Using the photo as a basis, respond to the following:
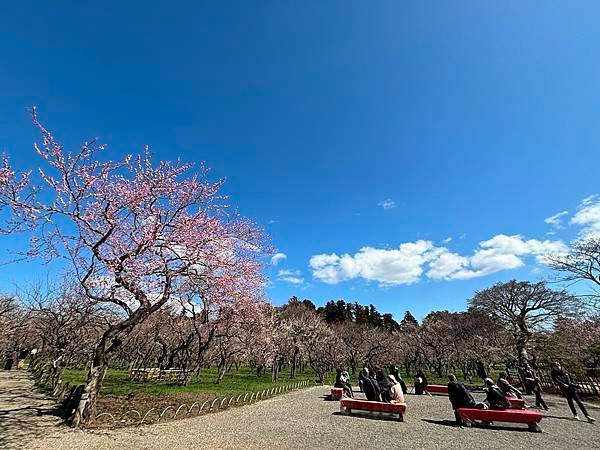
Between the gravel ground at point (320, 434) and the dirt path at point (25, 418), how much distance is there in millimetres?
422

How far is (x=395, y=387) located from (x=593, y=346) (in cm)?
2218

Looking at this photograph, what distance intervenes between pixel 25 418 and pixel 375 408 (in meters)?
11.5

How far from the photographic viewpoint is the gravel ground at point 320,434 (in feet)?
26.9

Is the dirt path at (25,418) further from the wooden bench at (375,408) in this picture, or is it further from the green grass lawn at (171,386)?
the wooden bench at (375,408)

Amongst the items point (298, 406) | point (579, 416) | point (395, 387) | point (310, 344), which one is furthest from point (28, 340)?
point (579, 416)

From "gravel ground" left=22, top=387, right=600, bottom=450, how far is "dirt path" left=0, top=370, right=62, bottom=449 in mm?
422

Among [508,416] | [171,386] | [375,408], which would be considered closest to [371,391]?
[375,408]

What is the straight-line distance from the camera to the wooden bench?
1120 cm

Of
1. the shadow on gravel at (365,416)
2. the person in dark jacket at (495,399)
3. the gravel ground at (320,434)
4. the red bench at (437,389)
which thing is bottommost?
the gravel ground at (320,434)

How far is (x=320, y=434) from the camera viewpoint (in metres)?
9.27

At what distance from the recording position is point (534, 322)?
24562mm

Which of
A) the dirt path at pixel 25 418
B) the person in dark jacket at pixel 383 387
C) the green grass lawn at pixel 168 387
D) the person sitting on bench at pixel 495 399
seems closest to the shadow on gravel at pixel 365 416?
the person in dark jacket at pixel 383 387

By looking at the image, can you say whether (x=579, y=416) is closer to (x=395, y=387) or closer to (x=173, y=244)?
(x=395, y=387)

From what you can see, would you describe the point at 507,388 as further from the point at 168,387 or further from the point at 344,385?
the point at 168,387
